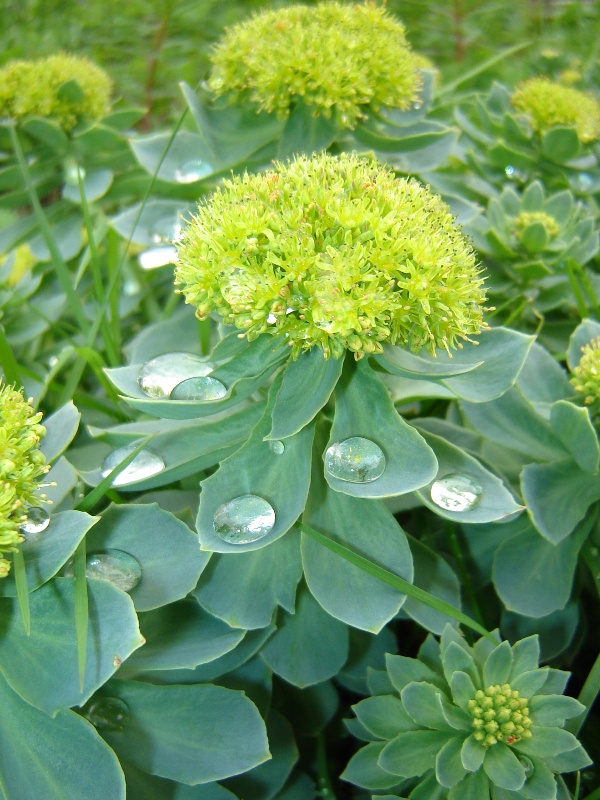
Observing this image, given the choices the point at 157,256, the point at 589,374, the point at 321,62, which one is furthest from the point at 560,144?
the point at 157,256

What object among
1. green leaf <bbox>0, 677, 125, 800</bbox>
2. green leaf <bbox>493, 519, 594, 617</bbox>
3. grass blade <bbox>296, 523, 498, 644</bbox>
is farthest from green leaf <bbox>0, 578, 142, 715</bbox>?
green leaf <bbox>493, 519, 594, 617</bbox>

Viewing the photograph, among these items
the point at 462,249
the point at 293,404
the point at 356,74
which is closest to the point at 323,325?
the point at 293,404

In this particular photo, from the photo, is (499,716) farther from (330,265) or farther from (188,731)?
(330,265)

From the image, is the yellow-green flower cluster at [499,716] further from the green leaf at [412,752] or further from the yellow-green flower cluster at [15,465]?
the yellow-green flower cluster at [15,465]

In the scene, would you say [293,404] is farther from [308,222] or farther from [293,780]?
[293,780]

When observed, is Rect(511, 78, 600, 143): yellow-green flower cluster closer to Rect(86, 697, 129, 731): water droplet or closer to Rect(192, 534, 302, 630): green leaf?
→ Rect(192, 534, 302, 630): green leaf
